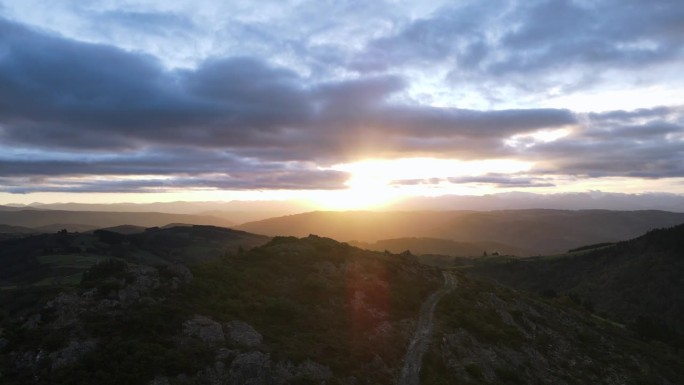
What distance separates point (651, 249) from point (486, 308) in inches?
5070

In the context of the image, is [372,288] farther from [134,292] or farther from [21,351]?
[21,351]

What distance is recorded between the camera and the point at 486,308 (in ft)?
177

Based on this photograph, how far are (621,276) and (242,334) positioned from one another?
139 metres

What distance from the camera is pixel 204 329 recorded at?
30.0 metres

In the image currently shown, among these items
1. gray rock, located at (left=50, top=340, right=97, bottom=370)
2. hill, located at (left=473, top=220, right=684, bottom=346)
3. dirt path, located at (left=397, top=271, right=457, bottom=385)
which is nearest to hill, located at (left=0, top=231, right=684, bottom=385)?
gray rock, located at (left=50, top=340, right=97, bottom=370)

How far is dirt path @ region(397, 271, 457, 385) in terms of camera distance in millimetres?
31938

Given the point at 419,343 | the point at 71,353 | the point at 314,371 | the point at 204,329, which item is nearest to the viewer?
the point at 71,353

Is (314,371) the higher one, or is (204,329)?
(204,329)

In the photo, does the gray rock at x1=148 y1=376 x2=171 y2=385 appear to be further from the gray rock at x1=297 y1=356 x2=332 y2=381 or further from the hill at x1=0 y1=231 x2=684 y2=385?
the gray rock at x1=297 y1=356 x2=332 y2=381

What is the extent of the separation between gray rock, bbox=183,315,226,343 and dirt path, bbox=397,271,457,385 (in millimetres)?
13099

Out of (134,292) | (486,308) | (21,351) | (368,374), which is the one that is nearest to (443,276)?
(486,308)

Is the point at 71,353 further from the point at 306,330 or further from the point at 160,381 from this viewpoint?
the point at 306,330

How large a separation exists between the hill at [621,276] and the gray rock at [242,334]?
271 feet

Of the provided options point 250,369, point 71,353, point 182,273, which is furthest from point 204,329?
point 182,273
